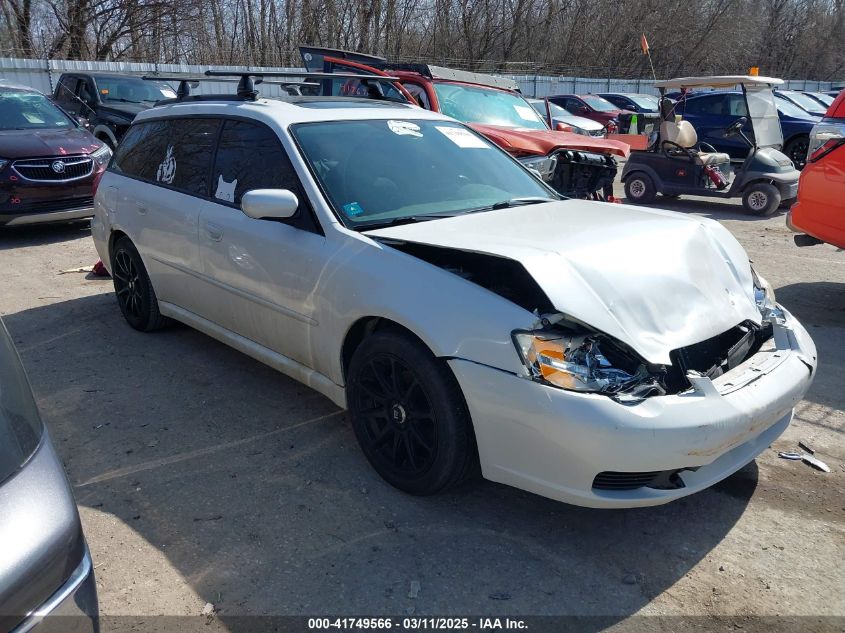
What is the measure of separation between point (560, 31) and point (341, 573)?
3765 centimetres

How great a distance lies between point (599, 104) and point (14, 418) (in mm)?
20952

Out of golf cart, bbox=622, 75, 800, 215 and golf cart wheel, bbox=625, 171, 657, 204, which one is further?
golf cart wheel, bbox=625, 171, 657, 204

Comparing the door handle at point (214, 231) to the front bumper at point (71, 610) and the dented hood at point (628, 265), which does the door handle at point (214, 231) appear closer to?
the dented hood at point (628, 265)

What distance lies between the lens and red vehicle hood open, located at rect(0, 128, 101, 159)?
28.6 feet

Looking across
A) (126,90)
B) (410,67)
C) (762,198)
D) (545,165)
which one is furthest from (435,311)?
(126,90)

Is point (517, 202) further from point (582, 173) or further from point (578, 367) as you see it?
point (582, 173)

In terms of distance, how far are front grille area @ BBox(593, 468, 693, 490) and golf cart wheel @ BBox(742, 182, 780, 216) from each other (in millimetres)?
9323

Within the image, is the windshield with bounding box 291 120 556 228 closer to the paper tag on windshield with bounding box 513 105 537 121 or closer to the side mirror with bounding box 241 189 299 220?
the side mirror with bounding box 241 189 299 220

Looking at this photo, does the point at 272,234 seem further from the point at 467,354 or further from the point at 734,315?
the point at 734,315

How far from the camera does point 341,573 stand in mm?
2820

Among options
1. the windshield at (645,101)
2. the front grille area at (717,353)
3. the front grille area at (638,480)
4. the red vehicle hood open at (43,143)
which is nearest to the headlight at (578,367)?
the front grille area at (717,353)

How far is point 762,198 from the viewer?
10820mm

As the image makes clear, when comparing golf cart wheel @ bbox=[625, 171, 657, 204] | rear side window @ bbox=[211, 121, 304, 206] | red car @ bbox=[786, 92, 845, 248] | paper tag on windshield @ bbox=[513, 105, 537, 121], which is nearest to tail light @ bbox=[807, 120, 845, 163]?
red car @ bbox=[786, 92, 845, 248]

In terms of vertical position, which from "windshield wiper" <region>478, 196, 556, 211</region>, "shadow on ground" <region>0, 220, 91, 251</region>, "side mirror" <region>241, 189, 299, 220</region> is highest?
"side mirror" <region>241, 189, 299, 220</region>
